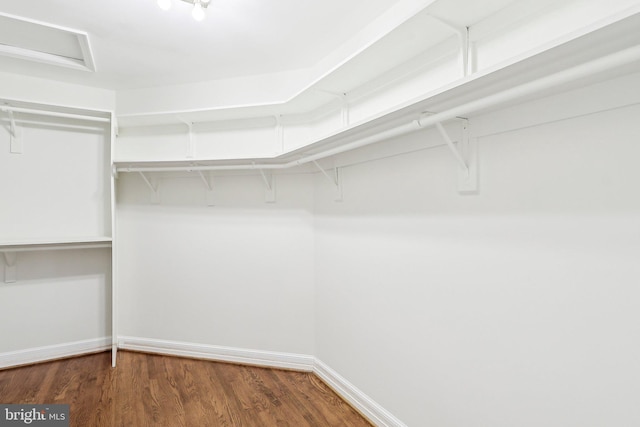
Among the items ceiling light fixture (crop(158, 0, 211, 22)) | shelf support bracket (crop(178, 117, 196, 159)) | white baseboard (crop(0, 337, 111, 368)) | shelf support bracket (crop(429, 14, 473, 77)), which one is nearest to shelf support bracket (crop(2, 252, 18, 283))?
white baseboard (crop(0, 337, 111, 368))

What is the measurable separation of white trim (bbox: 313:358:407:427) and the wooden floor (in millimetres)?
45

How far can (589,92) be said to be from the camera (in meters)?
1.12

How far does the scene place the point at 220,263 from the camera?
3.07 metres

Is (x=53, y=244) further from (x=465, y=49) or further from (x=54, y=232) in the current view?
(x=465, y=49)

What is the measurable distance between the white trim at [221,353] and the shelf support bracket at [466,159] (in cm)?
193

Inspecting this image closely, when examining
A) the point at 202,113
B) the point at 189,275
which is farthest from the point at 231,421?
the point at 202,113

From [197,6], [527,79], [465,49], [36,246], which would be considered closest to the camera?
[527,79]

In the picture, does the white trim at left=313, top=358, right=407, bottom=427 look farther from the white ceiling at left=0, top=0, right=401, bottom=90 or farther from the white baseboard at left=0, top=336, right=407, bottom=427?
the white ceiling at left=0, top=0, right=401, bottom=90

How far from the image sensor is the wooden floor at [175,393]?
221 cm

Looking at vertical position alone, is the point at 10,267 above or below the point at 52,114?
below

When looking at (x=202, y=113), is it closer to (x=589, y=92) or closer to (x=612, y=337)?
(x=589, y=92)

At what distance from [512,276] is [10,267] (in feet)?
12.0

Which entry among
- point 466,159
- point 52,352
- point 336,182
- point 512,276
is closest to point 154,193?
point 52,352

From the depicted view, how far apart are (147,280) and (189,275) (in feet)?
1.45
